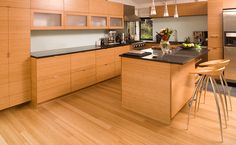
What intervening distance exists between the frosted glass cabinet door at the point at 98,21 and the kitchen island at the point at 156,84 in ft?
6.51

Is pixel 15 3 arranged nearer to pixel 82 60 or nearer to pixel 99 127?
pixel 82 60

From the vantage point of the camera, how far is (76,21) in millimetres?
4262

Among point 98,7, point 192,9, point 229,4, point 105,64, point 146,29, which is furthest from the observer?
point 146,29

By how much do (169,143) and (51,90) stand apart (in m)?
2.34

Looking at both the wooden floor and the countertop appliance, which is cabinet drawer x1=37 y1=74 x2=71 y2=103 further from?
the countertop appliance

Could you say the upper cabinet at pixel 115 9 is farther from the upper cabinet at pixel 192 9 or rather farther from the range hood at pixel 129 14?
the upper cabinet at pixel 192 9

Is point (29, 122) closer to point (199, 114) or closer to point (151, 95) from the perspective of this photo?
point (151, 95)

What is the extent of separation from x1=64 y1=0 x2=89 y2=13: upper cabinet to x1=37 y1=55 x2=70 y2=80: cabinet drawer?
1074 millimetres

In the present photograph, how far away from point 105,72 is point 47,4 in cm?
211

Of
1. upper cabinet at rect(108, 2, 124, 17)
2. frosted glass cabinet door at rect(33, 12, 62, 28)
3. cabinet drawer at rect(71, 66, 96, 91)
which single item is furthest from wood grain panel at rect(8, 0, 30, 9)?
upper cabinet at rect(108, 2, 124, 17)

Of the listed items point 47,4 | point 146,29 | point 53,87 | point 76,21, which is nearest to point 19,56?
point 53,87

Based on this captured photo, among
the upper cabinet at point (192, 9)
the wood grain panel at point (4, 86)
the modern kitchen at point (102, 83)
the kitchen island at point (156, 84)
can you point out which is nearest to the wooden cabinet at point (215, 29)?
the modern kitchen at point (102, 83)

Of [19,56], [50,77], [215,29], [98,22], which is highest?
[98,22]

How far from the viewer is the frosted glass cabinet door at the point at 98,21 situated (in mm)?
4669
